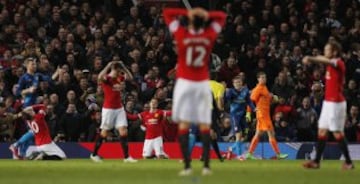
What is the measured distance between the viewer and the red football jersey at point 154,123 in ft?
87.2

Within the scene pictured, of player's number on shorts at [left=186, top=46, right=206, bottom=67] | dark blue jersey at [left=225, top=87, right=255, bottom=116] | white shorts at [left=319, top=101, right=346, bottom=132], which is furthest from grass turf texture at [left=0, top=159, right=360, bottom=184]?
dark blue jersey at [left=225, top=87, right=255, bottom=116]

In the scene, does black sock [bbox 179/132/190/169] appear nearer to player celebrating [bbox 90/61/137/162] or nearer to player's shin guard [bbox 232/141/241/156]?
player celebrating [bbox 90/61/137/162]

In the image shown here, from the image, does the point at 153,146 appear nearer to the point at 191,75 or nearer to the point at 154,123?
the point at 154,123

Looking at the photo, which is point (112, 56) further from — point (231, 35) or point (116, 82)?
point (116, 82)

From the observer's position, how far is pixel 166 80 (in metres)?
29.1

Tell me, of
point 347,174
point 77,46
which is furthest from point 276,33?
point 347,174

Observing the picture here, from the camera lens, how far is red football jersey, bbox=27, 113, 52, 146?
24.6 meters

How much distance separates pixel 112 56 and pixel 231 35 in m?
4.00

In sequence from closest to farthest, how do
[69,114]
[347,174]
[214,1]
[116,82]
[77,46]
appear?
[347,174]
[116,82]
[69,114]
[77,46]
[214,1]

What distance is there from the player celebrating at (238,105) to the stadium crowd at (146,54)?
996mm

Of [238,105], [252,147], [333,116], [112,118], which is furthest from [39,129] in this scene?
[333,116]

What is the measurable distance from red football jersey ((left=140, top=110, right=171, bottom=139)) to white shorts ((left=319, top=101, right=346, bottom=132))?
852 centimetres

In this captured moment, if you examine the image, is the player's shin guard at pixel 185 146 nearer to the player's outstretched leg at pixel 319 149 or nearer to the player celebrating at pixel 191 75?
the player celebrating at pixel 191 75

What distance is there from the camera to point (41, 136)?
24.6 meters
